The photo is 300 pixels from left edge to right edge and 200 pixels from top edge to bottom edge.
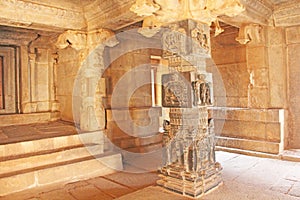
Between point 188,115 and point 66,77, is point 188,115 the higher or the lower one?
the lower one

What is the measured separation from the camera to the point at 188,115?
3.14 m

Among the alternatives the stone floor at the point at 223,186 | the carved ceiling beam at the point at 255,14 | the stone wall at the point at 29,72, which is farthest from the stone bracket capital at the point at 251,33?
the stone wall at the point at 29,72

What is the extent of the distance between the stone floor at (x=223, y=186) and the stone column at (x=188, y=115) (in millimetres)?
214

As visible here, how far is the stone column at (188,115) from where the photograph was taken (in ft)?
10.0

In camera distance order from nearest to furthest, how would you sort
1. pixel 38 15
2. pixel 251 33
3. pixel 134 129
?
pixel 38 15 → pixel 251 33 → pixel 134 129

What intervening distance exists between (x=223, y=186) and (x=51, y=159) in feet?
8.65

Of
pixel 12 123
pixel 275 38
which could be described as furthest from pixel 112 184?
pixel 275 38

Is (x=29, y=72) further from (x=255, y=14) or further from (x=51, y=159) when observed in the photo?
(x=255, y=14)

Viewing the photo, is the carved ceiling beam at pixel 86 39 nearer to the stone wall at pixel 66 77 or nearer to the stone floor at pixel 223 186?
the stone wall at pixel 66 77

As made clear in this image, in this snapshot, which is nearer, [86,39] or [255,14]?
[255,14]

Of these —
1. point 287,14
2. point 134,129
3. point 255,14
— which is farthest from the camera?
point 134,129

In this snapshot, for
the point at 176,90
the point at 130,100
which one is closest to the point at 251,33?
the point at 176,90

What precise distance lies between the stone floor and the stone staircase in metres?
0.15

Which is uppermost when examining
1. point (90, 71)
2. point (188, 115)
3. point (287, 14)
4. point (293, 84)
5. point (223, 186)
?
point (287, 14)
